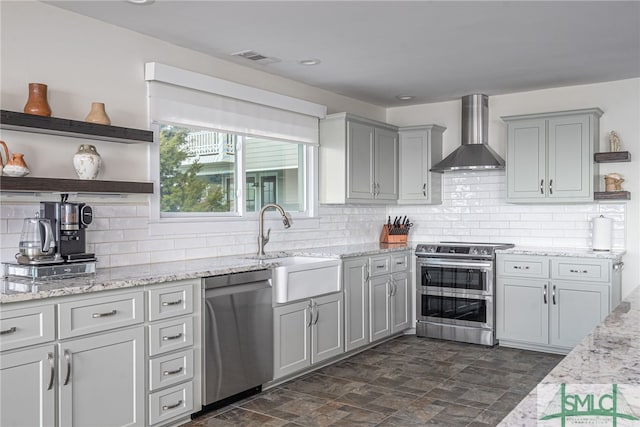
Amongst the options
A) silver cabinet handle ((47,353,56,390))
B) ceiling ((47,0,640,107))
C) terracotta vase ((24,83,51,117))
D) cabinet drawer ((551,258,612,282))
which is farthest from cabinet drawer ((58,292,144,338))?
cabinet drawer ((551,258,612,282))

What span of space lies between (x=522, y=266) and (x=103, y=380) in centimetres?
377

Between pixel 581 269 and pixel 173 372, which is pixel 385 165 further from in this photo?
pixel 173 372

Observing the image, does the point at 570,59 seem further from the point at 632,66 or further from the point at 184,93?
the point at 184,93

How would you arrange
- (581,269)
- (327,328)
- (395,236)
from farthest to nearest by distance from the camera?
1. (395,236)
2. (581,269)
3. (327,328)

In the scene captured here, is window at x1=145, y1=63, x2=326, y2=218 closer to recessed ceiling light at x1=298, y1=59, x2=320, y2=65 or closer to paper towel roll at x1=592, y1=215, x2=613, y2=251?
recessed ceiling light at x1=298, y1=59, x2=320, y2=65

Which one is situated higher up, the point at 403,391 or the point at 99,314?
the point at 99,314

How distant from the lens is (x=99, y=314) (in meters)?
2.85

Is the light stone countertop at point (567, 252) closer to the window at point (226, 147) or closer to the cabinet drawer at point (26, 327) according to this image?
the window at point (226, 147)

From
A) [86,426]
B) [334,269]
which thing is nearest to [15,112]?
[86,426]

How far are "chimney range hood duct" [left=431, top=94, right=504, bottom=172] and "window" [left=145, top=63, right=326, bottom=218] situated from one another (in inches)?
56.6

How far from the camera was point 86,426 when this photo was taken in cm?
280

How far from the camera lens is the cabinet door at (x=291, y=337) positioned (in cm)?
401

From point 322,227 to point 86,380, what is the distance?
10.1ft

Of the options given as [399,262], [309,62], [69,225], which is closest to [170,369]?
[69,225]
